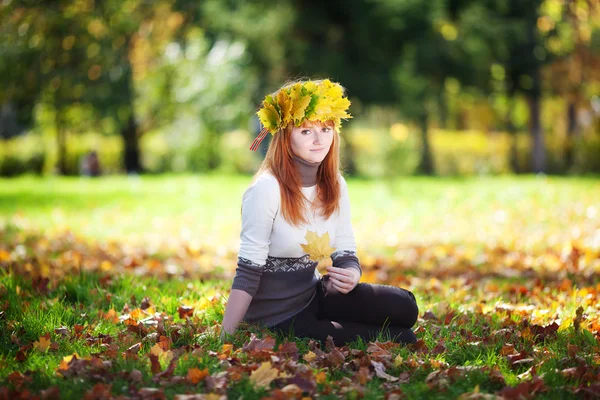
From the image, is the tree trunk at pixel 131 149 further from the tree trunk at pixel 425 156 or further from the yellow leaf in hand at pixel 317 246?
the yellow leaf in hand at pixel 317 246

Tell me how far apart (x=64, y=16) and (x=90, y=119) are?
11.5 feet

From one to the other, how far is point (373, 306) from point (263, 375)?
0.97 metres

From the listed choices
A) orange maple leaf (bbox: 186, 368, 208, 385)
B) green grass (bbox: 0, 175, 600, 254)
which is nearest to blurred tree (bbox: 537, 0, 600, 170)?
green grass (bbox: 0, 175, 600, 254)

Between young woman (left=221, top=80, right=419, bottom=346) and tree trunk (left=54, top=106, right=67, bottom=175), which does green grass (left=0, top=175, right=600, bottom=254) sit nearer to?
young woman (left=221, top=80, right=419, bottom=346)

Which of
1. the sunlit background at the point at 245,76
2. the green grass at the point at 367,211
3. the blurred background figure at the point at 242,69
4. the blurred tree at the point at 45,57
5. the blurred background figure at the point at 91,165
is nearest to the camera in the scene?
the green grass at the point at 367,211

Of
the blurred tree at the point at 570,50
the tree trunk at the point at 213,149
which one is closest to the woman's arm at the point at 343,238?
the tree trunk at the point at 213,149

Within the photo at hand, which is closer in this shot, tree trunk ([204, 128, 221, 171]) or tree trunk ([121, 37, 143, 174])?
tree trunk ([204, 128, 221, 171])

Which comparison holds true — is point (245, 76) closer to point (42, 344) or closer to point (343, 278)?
point (343, 278)

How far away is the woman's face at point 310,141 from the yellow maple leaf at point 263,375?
3.93 ft

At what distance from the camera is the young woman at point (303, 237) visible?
361cm

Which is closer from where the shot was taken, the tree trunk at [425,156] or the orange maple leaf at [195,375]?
the orange maple leaf at [195,375]

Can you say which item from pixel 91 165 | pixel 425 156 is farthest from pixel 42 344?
pixel 425 156

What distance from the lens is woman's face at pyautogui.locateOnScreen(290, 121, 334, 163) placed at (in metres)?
3.69

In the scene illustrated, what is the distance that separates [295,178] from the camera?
12.1 ft
